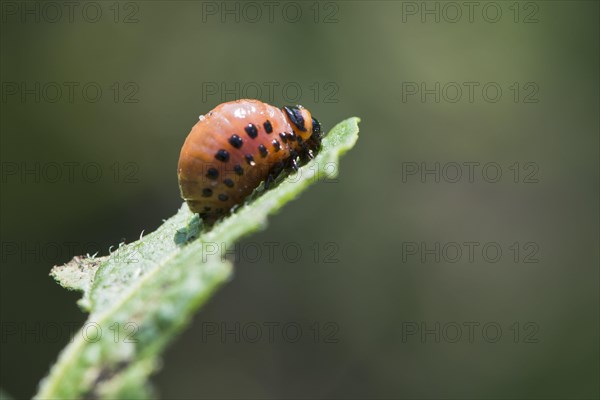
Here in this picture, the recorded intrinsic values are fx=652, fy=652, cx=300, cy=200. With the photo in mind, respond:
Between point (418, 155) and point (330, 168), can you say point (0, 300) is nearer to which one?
point (418, 155)

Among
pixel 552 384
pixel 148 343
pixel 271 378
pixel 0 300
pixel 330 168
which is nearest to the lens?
pixel 148 343

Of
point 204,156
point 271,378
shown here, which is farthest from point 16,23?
point 204,156

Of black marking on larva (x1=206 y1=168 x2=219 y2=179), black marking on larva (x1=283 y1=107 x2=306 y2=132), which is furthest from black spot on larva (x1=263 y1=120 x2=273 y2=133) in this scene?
black marking on larva (x1=206 y1=168 x2=219 y2=179)

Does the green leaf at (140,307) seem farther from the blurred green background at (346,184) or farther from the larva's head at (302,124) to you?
the blurred green background at (346,184)

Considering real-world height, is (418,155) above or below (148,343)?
below

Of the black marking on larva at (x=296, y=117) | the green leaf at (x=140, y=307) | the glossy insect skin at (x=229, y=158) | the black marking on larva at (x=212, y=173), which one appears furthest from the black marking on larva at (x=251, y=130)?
the green leaf at (x=140, y=307)

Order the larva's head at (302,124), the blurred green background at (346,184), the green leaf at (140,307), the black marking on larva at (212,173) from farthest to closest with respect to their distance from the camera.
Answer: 1. the blurred green background at (346,184)
2. the larva's head at (302,124)
3. the black marking on larva at (212,173)
4. the green leaf at (140,307)
